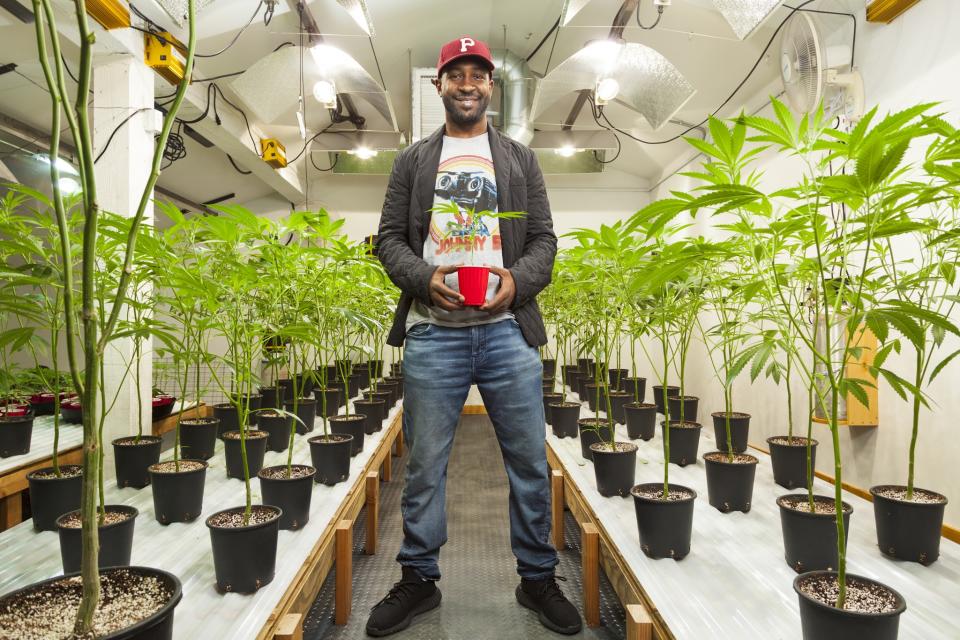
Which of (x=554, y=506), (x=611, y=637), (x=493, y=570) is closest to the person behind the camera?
(x=611, y=637)

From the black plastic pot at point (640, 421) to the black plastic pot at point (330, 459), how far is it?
4.51 ft

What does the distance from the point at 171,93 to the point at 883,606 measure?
367cm

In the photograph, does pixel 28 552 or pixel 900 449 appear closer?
pixel 28 552

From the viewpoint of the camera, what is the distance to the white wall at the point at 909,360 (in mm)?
2340

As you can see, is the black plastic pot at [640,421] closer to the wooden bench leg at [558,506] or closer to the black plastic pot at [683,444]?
the black plastic pot at [683,444]

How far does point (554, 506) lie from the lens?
2271 millimetres

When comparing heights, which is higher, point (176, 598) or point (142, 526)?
point (176, 598)

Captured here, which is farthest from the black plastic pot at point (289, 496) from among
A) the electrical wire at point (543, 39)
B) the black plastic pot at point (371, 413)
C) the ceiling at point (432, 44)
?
the electrical wire at point (543, 39)

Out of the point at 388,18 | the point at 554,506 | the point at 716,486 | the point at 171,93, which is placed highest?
the point at 388,18

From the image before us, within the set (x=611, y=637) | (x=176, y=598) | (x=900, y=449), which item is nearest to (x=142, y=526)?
(x=176, y=598)

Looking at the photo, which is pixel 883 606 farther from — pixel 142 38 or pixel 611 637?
pixel 142 38

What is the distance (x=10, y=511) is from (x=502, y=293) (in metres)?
1.86

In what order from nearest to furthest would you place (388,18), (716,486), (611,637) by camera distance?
(611,637) → (716,486) → (388,18)

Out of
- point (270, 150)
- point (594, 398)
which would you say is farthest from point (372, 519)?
point (270, 150)
